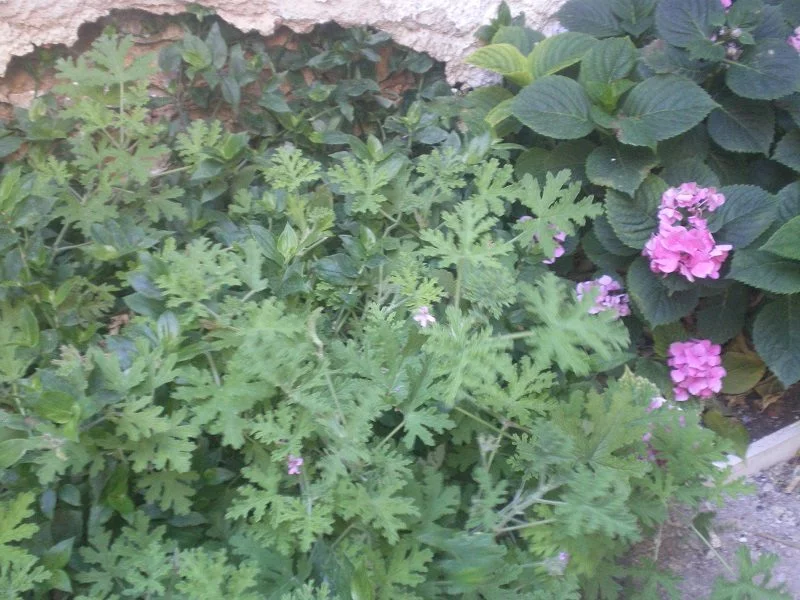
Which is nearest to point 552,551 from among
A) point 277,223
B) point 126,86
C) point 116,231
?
point 277,223

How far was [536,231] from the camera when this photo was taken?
2.01m

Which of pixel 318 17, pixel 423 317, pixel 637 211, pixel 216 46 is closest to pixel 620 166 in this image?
pixel 637 211

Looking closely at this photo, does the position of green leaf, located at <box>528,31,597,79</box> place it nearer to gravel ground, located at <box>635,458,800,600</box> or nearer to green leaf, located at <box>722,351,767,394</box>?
green leaf, located at <box>722,351,767,394</box>

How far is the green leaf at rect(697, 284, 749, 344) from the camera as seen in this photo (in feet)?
8.09

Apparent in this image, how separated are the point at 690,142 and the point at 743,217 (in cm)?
33

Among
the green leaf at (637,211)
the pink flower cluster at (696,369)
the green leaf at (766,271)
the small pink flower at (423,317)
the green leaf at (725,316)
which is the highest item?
the small pink flower at (423,317)

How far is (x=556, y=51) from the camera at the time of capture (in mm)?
2574

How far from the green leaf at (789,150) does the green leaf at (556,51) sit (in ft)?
2.16

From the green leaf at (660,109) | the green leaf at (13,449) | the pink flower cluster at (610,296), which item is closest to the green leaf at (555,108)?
the green leaf at (660,109)

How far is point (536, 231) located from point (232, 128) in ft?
3.90

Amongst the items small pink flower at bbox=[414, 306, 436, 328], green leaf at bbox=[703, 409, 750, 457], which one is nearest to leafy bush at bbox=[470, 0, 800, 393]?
green leaf at bbox=[703, 409, 750, 457]

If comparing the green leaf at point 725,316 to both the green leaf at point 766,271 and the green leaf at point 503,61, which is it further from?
the green leaf at point 503,61

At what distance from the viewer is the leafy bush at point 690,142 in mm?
2295

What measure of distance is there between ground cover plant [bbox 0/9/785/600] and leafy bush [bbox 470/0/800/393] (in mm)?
404
